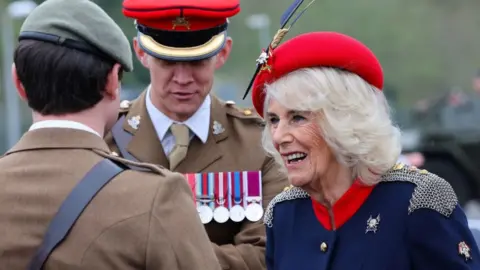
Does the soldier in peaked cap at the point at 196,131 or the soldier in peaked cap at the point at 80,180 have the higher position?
the soldier in peaked cap at the point at 80,180

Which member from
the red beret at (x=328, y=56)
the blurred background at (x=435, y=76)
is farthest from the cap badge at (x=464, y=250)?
the blurred background at (x=435, y=76)

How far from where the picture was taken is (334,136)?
3.23 m

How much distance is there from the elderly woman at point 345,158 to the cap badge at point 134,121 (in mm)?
806

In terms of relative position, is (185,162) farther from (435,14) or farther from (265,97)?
(435,14)

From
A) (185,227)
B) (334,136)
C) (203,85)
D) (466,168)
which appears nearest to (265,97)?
(334,136)

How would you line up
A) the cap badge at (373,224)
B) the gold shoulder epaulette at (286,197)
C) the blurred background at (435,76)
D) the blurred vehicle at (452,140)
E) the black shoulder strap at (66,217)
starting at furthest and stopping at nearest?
the blurred background at (435,76), the blurred vehicle at (452,140), the gold shoulder epaulette at (286,197), the cap badge at (373,224), the black shoulder strap at (66,217)

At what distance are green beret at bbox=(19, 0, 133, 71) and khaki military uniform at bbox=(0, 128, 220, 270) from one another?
212 mm

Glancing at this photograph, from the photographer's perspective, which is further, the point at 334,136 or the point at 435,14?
the point at 435,14

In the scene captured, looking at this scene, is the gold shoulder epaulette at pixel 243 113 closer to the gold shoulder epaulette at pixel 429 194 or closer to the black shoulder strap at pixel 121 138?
the black shoulder strap at pixel 121 138

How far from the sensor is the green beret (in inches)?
105

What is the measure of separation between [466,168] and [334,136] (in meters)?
11.2

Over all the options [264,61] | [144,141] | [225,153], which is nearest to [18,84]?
[264,61]

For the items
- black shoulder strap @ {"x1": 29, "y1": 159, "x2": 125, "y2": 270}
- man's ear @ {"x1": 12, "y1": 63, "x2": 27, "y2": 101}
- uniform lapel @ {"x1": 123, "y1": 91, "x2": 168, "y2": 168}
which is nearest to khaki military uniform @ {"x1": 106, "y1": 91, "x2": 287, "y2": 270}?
uniform lapel @ {"x1": 123, "y1": 91, "x2": 168, "y2": 168}

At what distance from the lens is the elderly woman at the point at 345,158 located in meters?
3.14
